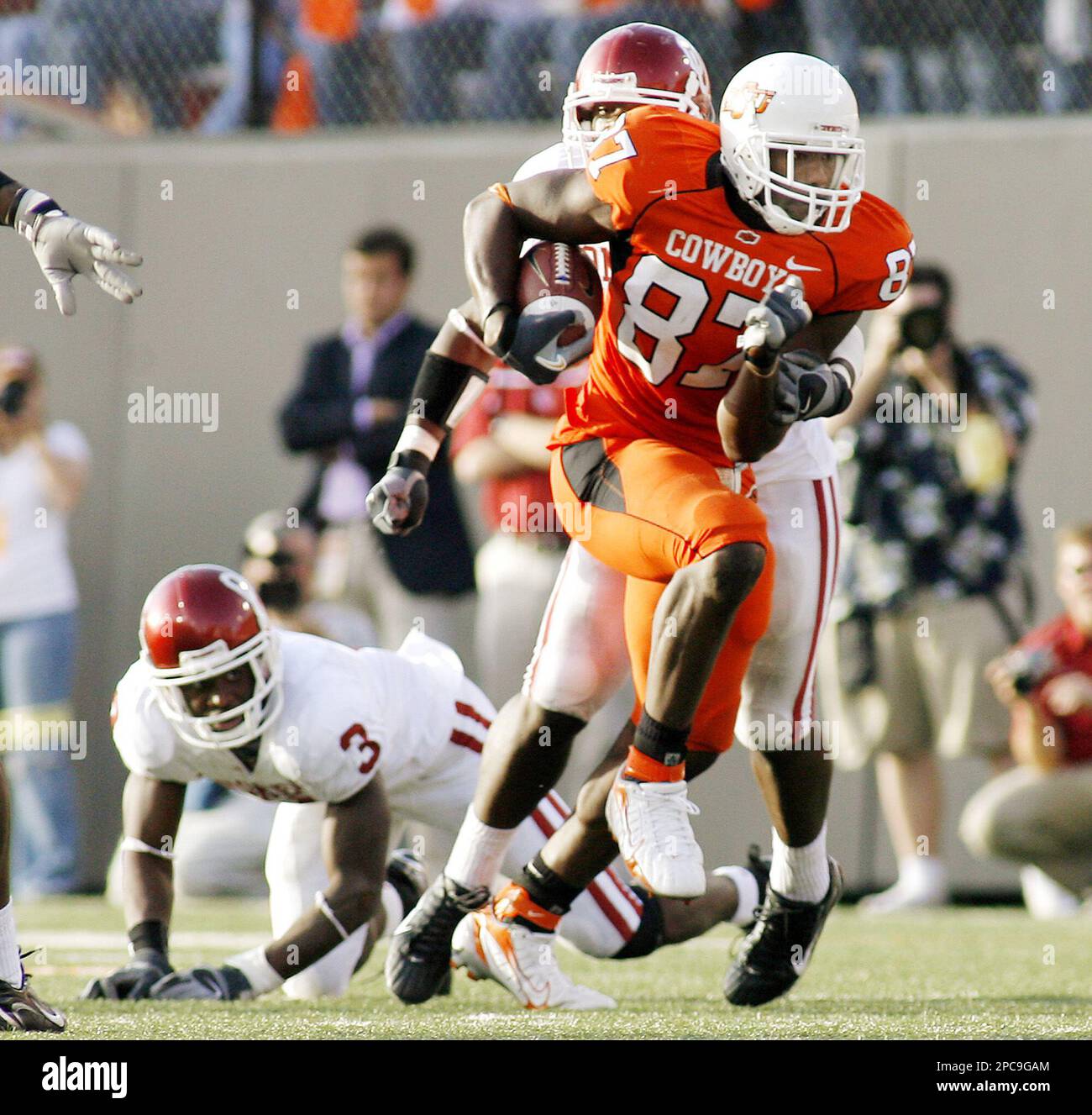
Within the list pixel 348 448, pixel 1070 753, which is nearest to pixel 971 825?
pixel 1070 753

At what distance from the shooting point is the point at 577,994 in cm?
423

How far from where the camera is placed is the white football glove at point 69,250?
3514 mm

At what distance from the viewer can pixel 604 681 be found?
13.3 ft

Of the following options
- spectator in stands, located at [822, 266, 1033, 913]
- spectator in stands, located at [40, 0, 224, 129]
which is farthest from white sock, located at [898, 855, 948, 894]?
spectator in stands, located at [40, 0, 224, 129]

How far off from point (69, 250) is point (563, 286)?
909 millimetres

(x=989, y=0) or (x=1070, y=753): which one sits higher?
(x=989, y=0)

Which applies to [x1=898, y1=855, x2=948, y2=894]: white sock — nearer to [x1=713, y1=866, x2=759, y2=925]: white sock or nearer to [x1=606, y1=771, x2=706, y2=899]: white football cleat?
[x1=713, y1=866, x2=759, y2=925]: white sock

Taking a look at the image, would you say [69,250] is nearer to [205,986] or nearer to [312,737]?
[312,737]

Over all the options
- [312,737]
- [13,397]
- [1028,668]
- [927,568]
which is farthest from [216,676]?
[13,397]

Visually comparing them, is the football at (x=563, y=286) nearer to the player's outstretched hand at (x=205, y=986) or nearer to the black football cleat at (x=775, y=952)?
the black football cleat at (x=775, y=952)

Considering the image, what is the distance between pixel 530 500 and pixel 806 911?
2.97 metres

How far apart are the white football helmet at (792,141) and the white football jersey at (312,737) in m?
1.43

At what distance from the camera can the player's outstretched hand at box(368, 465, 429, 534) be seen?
13.2 ft
